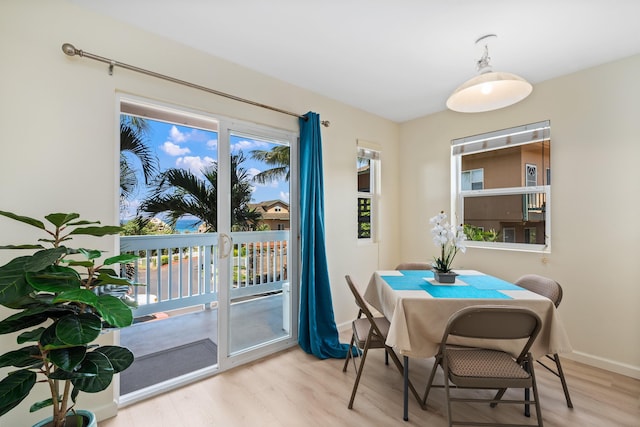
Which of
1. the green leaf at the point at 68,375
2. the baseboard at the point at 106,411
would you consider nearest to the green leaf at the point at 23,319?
the green leaf at the point at 68,375

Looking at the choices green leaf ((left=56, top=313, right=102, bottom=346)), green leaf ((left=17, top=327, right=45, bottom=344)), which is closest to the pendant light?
green leaf ((left=56, top=313, right=102, bottom=346))

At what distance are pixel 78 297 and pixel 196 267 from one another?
2.63m

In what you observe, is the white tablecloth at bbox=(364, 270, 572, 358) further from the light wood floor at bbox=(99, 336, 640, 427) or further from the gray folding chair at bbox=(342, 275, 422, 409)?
the light wood floor at bbox=(99, 336, 640, 427)

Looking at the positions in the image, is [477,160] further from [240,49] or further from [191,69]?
[191,69]

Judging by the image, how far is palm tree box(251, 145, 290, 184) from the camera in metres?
2.73

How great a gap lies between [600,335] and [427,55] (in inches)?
109

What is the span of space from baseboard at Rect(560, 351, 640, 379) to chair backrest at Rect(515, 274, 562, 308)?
3.13 feet

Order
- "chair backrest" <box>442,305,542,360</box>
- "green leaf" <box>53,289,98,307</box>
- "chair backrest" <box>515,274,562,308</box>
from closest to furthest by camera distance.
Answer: "green leaf" <box>53,289,98,307</box> < "chair backrest" <box>442,305,542,360</box> < "chair backrest" <box>515,274,562,308</box>

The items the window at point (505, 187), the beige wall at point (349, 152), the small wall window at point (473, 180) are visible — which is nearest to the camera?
the beige wall at point (349, 152)

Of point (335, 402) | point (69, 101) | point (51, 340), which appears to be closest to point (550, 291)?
point (335, 402)

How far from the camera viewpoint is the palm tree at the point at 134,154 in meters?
3.11

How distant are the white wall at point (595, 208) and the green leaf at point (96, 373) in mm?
3342

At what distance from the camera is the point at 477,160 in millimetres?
3311

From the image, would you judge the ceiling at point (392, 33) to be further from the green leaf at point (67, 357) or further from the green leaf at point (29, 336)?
the green leaf at point (67, 357)
